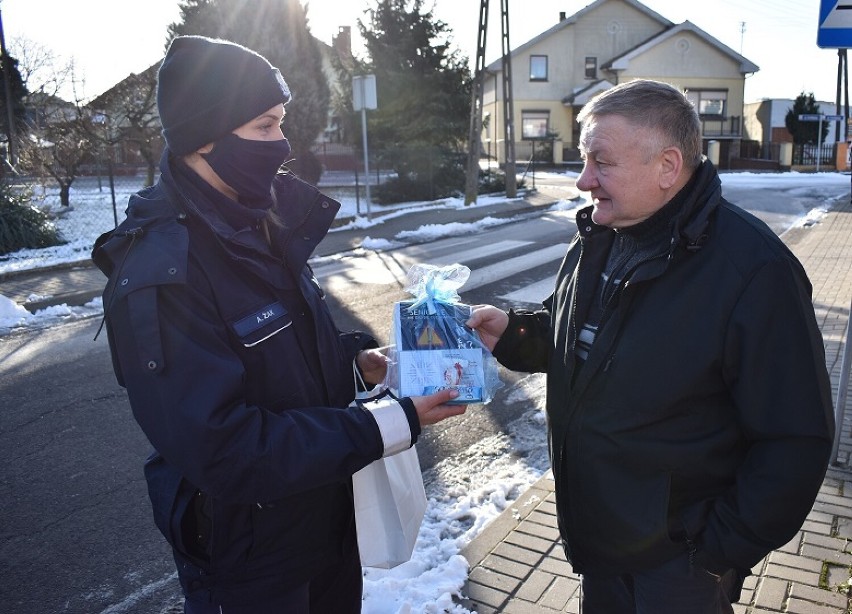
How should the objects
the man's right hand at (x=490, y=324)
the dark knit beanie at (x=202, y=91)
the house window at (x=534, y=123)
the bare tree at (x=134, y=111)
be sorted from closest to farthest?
1. the dark knit beanie at (x=202, y=91)
2. the man's right hand at (x=490, y=324)
3. the bare tree at (x=134, y=111)
4. the house window at (x=534, y=123)

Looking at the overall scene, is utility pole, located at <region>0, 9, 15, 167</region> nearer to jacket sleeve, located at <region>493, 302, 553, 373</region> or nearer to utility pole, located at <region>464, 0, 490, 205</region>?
utility pole, located at <region>464, 0, 490, 205</region>

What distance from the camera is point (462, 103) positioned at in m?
24.3

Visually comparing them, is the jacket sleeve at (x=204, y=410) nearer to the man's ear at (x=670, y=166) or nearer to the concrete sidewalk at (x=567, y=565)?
the man's ear at (x=670, y=166)


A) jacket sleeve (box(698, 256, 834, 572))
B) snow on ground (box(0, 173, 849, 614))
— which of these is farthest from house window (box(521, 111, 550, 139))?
jacket sleeve (box(698, 256, 834, 572))

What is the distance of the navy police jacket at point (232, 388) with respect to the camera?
1.61 metres

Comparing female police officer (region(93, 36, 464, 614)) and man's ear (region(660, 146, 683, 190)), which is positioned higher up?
man's ear (region(660, 146, 683, 190))

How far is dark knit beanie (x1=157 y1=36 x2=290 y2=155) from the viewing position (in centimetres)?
183

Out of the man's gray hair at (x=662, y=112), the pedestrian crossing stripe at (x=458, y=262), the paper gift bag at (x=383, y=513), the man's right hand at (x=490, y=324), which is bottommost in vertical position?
the pedestrian crossing stripe at (x=458, y=262)

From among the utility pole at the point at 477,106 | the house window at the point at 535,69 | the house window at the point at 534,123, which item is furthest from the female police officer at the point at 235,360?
the house window at the point at 535,69

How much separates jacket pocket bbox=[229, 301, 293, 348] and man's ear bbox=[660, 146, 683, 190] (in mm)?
1081

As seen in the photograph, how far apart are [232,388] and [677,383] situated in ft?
3.63

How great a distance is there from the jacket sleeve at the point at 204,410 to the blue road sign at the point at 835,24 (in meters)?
3.78

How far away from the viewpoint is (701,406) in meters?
1.84

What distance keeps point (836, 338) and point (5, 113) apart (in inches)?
678
